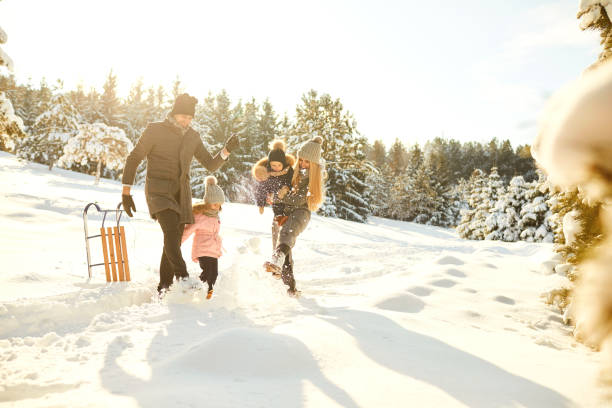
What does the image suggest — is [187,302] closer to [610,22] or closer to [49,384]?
Result: [49,384]

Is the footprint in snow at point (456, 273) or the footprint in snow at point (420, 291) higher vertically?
the footprint in snow at point (456, 273)

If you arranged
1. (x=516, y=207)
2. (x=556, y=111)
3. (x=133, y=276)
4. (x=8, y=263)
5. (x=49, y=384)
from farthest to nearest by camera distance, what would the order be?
(x=516, y=207)
(x=133, y=276)
(x=8, y=263)
(x=49, y=384)
(x=556, y=111)

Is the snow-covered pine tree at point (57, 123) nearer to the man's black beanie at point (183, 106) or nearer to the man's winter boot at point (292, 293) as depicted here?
the man's black beanie at point (183, 106)

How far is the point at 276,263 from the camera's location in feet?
13.9

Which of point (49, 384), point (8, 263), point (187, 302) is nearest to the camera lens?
point (49, 384)

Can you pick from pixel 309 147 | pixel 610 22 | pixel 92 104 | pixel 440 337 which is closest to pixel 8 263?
pixel 309 147

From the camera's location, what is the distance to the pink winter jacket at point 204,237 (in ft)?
15.0

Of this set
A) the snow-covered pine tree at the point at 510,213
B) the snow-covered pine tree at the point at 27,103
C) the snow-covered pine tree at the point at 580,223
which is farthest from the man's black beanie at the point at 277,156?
the snow-covered pine tree at the point at 27,103

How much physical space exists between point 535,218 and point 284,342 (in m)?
18.6

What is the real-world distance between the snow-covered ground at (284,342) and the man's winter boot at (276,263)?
1.12 ft

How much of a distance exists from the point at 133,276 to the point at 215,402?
3.99 metres

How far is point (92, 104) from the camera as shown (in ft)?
144

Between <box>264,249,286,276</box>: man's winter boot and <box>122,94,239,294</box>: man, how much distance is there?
895 millimetres

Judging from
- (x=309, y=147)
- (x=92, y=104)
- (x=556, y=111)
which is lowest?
(x=556, y=111)
